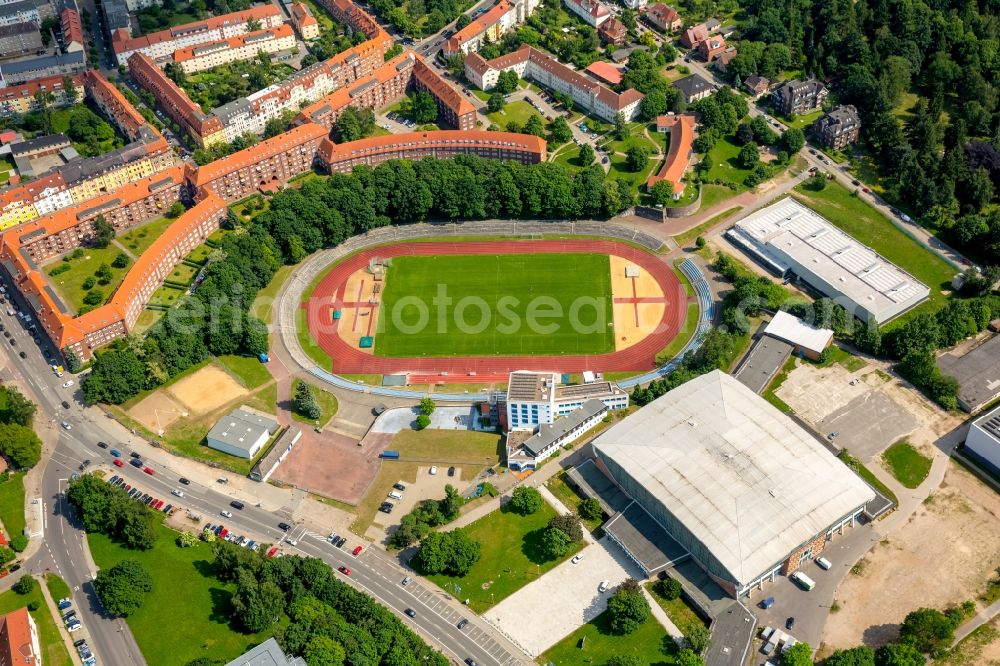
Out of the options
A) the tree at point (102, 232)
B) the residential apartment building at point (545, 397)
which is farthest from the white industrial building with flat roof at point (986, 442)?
the tree at point (102, 232)

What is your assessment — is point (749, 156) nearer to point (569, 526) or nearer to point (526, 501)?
point (526, 501)

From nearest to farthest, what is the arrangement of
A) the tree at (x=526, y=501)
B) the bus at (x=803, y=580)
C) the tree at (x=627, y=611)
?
the tree at (x=627, y=611) → the bus at (x=803, y=580) → the tree at (x=526, y=501)

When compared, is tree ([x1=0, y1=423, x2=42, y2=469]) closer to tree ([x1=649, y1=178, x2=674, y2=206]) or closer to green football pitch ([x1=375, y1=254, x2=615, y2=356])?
green football pitch ([x1=375, y1=254, x2=615, y2=356])

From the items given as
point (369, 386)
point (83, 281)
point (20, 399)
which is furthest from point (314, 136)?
point (20, 399)

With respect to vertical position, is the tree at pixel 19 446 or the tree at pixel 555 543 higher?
the tree at pixel 19 446

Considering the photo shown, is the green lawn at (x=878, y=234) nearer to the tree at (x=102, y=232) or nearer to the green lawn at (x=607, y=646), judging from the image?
the green lawn at (x=607, y=646)

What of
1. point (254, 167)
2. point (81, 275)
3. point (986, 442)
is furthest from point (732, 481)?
point (81, 275)
